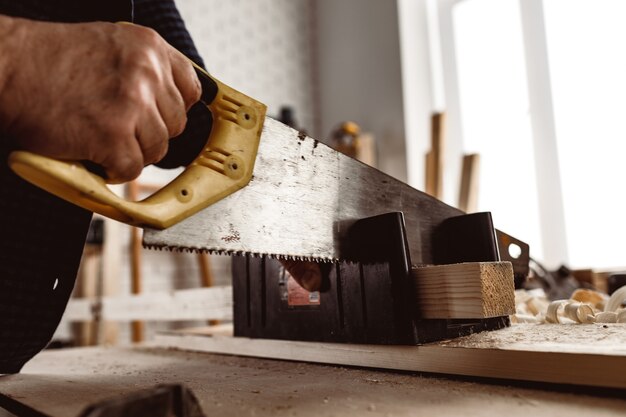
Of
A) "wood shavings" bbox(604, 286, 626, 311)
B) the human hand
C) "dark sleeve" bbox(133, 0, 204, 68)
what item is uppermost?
"dark sleeve" bbox(133, 0, 204, 68)

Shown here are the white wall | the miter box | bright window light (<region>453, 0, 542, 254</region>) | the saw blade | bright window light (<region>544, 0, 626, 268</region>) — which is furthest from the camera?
the white wall

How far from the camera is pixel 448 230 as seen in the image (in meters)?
0.85

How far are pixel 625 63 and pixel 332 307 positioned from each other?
6.36 ft

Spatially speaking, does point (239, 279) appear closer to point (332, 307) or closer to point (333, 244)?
point (332, 307)

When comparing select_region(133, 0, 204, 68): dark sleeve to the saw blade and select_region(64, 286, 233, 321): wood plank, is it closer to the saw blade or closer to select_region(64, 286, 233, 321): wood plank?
the saw blade

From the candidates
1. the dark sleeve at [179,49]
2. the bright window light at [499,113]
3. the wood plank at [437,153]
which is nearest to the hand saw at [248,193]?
the dark sleeve at [179,49]

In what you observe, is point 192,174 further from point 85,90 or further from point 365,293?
point 365,293

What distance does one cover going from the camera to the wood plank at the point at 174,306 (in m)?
1.18

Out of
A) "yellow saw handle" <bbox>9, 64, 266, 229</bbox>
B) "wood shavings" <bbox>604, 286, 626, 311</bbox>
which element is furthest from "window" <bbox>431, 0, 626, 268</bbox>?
"yellow saw handle" <bbox>9, 64, 266, 229</bbox>

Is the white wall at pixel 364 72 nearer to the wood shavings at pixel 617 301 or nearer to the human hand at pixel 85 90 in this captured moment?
the wood shavings at pixel 617 301

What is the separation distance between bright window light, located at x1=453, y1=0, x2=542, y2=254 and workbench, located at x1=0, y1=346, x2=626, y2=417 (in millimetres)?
1852

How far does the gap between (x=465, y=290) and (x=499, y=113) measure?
212 centimetres

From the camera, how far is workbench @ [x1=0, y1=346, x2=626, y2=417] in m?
0.47

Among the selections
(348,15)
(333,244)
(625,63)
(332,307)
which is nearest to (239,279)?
(332,307)
